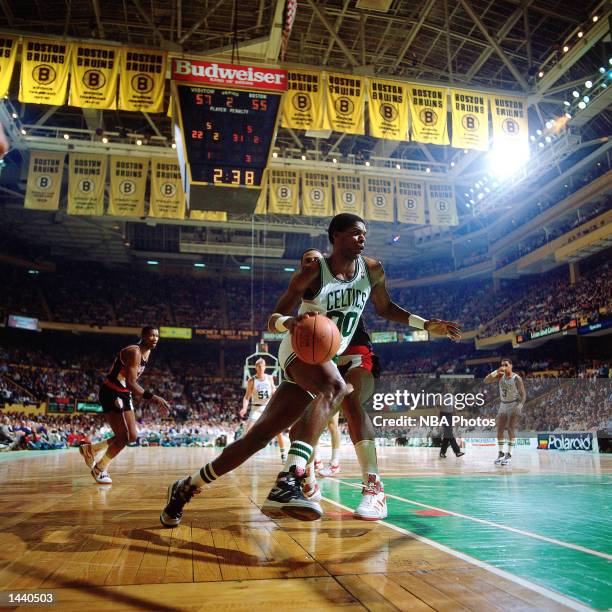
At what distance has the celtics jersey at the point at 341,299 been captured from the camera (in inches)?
143

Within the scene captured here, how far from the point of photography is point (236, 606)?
73.9 inches

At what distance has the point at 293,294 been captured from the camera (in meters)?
3.49

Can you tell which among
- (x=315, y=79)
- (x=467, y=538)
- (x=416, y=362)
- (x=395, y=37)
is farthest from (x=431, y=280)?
(x=467, y=538)

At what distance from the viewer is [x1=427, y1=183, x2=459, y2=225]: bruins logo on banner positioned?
74.2ft

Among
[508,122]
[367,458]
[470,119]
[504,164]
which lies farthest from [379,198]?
[367,458]

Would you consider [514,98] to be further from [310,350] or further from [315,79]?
[310,350]

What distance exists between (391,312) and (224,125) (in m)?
9.41

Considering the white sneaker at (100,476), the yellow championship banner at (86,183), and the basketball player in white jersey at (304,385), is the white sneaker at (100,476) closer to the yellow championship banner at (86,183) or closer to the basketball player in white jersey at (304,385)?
the basketball player in white jersey at (304,385)

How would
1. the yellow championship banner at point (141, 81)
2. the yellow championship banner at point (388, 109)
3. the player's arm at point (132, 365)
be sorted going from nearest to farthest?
the player's arm at point (132, 365)
the yellow championship banner at point (141, 81)
the yellow championship banner at point (388, 109)

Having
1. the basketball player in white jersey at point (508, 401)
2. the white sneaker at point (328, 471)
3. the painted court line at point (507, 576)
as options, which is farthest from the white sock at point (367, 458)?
the basketball player in white jersey at point (508, 401)

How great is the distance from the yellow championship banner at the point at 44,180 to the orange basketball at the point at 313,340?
18241 mm

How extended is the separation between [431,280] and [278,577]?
41.1 metres

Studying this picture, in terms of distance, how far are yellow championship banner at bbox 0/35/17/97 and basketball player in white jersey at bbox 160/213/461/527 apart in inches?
586

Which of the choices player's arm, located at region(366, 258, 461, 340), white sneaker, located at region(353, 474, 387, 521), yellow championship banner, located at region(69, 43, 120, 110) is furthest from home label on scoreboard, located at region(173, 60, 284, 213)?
white sneaker, located at region(353, 474, 387, 521)
